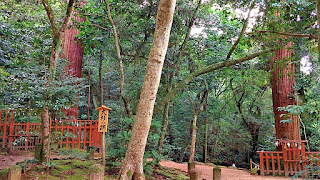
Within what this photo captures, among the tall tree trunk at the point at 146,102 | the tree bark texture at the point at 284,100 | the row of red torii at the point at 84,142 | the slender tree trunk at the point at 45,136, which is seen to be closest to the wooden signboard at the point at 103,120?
the tall tree trunk at the point at 146,102

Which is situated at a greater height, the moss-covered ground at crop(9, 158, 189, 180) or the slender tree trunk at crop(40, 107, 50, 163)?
the slender tree trunk at crop(40, 107, 50, 163)

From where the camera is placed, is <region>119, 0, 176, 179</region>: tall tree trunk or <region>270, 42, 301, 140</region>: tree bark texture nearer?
<region>119, 0, 176, 179</region>: tall tree trunk

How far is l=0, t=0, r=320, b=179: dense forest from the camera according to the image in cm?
542

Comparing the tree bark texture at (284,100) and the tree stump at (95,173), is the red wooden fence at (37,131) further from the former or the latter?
the tree bark texture at (284,100)

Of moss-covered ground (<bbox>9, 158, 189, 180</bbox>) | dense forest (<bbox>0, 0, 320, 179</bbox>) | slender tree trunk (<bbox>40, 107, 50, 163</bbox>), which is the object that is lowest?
moss-covered ground (<bbox>9, 158, 189, 180</bbox>)

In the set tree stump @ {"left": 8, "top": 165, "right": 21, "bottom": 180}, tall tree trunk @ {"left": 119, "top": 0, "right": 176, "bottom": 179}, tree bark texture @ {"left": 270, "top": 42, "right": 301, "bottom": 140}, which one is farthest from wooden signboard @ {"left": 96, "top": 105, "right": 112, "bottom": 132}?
tree bark texture @ {"left": 270, "top": 42, "right": 301, "bottom": 140}

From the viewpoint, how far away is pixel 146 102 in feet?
15.2

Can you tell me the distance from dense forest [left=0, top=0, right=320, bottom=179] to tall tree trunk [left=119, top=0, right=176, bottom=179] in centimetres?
2

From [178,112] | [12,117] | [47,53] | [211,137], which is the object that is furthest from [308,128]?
[12,117]

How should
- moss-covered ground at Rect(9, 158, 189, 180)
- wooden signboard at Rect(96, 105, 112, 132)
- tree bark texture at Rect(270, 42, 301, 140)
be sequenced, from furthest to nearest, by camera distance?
tree bark texture at Rect(270, 42, 301, 140) < wooden signboard at Rect(96, 105, 112, 132) < moss-covered ground at Rect(9, 158, 189, 180)

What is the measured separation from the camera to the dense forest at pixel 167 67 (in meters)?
5.42

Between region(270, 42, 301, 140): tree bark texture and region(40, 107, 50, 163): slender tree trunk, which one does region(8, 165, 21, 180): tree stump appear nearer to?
region(40, 107, 50, 163): slender tree trunk

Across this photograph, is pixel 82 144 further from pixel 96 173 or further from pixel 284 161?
pixel 284 161

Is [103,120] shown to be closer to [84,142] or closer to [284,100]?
[84,142]
